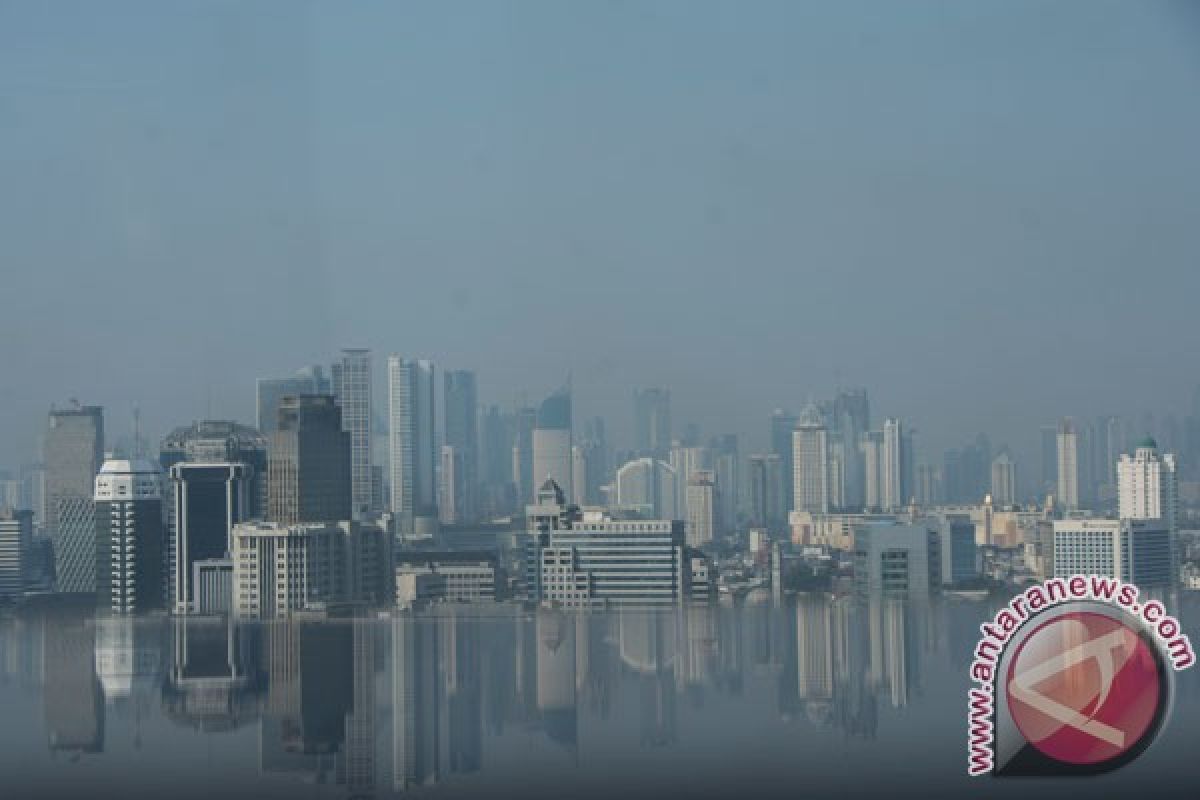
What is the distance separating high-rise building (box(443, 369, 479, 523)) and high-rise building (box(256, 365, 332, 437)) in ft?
2.77

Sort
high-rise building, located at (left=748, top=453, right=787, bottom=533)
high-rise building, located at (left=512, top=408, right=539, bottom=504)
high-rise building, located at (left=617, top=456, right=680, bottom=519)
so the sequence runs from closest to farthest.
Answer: high-rise building, located at (left=512, top=408, right=539, bottom=504) < high-rise building, located at (left=617, top=456, right=680, bottom=519) < high-rise building, located at (left=748, top=453, right=787, bottom=533)

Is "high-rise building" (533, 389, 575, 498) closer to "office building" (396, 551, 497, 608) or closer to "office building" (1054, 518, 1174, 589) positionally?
"office building" (396, 551, 497, 608)

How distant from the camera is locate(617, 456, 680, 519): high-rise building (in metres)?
14.3

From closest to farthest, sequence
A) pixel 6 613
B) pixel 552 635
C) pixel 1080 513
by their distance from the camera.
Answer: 1. pixel 552 635
2. pixel 6 613
3. pixel 1080 513

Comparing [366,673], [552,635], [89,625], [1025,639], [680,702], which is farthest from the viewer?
[89,625]

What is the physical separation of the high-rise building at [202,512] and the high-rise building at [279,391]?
14.8 inches

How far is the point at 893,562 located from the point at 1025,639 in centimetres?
800

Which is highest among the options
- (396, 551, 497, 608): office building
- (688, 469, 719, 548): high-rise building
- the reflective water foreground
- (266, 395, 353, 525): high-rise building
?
(266, 395, 353, 525): high-rise building

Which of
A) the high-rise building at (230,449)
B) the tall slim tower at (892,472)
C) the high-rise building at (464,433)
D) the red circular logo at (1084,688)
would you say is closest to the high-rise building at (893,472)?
the tall slim tower at (892,472)

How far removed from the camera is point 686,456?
14.0 metres

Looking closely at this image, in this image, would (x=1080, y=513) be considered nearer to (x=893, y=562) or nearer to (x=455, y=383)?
(x=893, y=562)

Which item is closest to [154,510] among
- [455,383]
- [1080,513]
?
[455,383]

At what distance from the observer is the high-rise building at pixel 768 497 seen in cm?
1493

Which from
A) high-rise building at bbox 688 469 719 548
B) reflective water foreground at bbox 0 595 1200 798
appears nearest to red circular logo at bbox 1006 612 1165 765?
reflective water foreground at bbox 0 595 1200 798
